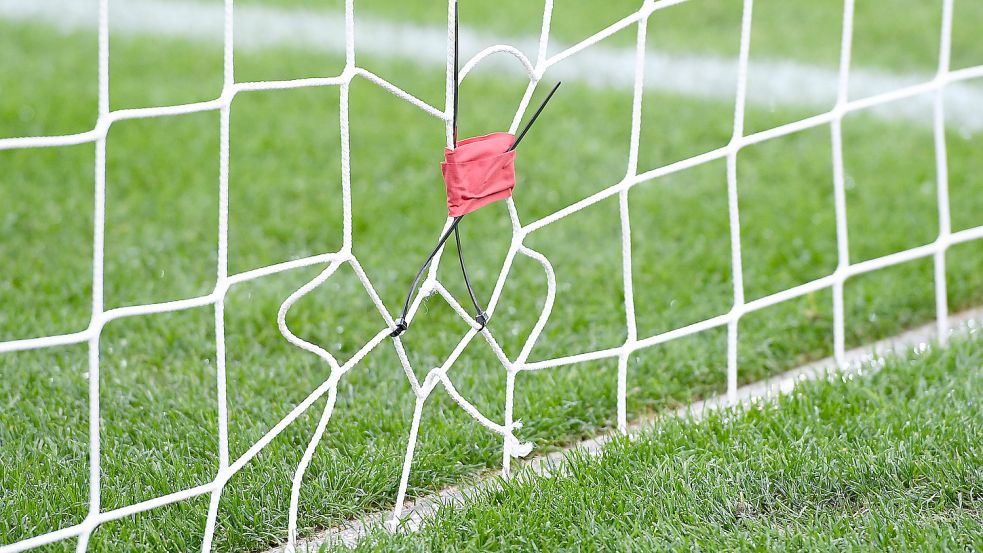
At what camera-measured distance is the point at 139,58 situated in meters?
5.85

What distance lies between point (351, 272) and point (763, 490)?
5.61 ft

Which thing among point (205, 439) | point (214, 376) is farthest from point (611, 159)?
point (205, 439)

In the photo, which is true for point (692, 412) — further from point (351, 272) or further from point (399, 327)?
point (351, 272)

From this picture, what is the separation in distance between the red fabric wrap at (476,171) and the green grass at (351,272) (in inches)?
24.2

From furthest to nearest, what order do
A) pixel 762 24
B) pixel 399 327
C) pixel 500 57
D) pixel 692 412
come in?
1. pixel 762 24
2. pixel 500 57
3. pixel 692 412
4. pixel 399 327

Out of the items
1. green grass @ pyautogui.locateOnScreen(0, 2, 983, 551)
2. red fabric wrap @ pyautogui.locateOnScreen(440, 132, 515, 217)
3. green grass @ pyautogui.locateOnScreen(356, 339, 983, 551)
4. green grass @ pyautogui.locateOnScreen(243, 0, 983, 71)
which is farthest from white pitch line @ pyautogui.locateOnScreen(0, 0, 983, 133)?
red fabric wrap @ pyautogui.locateOnScreen(440, 132, 515, 217)

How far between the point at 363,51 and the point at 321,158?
5.39 ft

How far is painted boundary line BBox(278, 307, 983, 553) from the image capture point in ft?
7.77

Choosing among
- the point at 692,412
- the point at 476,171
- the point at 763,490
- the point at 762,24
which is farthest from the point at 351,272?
the point at 762,24

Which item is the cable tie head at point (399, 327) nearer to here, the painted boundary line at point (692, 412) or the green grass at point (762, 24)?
the painted boundary line at point (692, 412)

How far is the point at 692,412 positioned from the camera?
288 centimetres

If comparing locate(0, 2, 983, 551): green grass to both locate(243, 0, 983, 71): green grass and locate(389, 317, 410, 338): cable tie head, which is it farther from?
locate(243, 0, 983, 71): green grass

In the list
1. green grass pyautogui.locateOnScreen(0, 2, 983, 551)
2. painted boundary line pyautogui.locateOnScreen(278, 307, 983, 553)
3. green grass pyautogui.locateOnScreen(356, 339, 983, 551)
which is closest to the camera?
green grass pyautogui.locateOnScreen(356, 339, 983, 551)

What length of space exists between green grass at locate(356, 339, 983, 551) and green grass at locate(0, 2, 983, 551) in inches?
10.5
